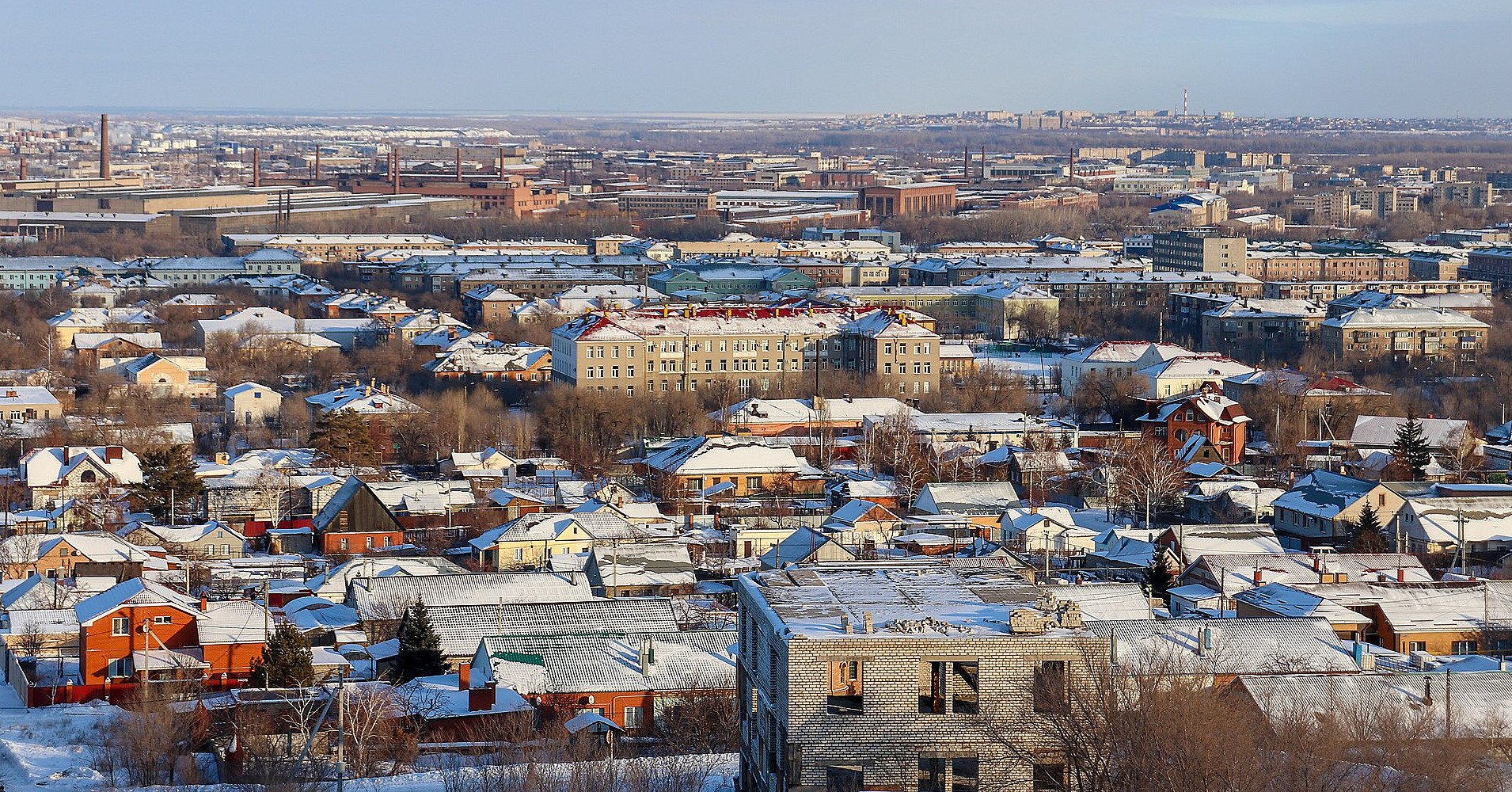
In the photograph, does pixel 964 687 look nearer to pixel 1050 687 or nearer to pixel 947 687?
pixel 947 687

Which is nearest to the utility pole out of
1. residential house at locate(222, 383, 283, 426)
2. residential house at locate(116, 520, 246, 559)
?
residential house at locate(116, 520, 246, 559)

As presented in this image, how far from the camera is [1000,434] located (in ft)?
87.0

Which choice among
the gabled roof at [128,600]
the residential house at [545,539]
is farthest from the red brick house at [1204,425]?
the gabled roof at [128,600]

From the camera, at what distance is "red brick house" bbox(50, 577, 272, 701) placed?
45.8 ft

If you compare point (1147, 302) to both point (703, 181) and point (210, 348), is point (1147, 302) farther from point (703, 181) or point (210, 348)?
point (703, 181)

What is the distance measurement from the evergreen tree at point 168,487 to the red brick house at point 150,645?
689cm

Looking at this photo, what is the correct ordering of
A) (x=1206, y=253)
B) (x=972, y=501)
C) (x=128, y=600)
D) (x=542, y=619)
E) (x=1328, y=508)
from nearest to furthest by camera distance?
(x=128, y=600) → (x=542, y=619) → (x=1328, y=508) → (x=972, y=501) → (x=1206, y=253)

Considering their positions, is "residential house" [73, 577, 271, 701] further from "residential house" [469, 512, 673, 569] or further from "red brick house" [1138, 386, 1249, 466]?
"red brick house" [1138, 386, 1249, 466]

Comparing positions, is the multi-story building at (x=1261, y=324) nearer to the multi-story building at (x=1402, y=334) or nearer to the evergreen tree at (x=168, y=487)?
the multi-story building at (x=1402, y=334)

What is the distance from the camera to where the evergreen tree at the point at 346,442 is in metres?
24.0

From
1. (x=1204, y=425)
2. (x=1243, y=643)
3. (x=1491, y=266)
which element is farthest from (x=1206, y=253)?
(x=1243, y=643)

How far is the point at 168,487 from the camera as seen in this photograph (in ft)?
70.6

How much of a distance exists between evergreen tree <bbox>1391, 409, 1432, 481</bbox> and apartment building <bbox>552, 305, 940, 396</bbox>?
902cm

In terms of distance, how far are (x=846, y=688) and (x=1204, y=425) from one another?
57.2 feet
